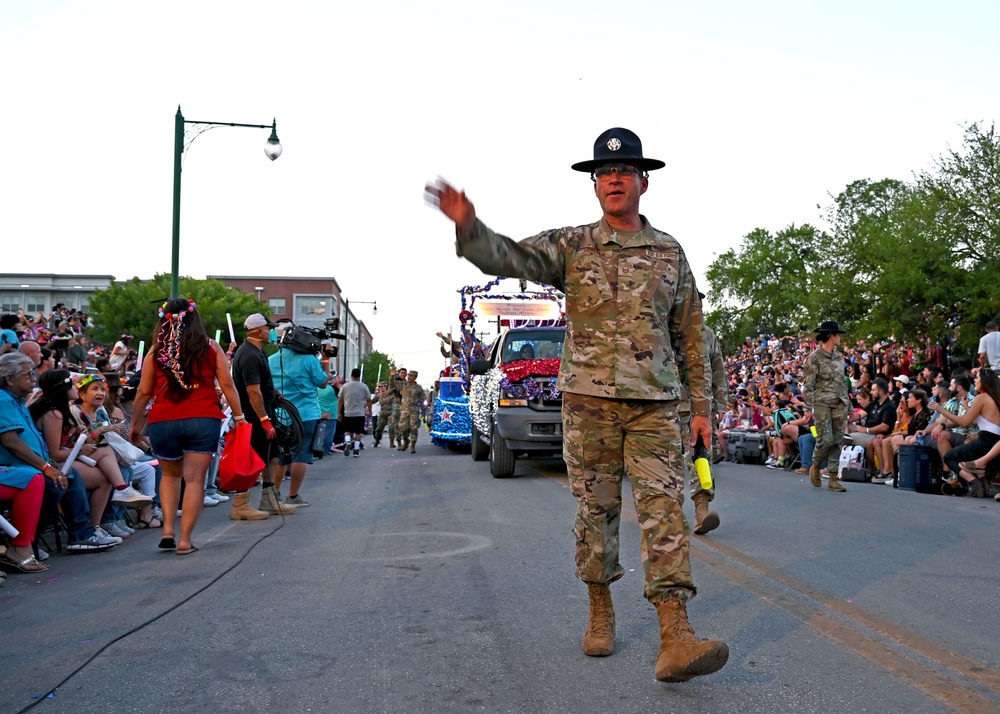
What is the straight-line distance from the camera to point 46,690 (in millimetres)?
4035

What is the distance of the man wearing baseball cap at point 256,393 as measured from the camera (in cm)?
925

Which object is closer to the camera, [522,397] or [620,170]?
[620,170]

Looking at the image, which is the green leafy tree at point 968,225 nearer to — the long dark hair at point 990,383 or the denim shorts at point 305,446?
the long dark hair at point 990,383

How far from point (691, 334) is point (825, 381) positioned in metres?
8.52

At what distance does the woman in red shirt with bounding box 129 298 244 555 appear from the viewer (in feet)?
24.5

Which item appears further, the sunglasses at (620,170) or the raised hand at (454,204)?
the sunglasses at (620,170)

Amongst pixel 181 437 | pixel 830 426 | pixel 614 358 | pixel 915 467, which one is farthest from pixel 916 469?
pixel 614 358

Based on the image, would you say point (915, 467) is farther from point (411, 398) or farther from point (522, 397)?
point (411, 398)

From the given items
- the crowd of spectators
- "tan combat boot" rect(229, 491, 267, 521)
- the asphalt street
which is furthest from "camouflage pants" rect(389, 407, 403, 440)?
the asphalt street

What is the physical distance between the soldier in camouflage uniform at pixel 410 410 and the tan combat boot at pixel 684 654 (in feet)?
62.0

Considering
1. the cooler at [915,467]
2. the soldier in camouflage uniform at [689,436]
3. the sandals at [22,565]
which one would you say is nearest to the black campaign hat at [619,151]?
the soldier in camouflage uniform at [689,436]

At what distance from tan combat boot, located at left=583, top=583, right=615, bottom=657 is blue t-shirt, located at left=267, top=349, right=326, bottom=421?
6.67m

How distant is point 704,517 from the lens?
7.86 meters

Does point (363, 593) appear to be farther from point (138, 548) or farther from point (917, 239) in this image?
point (917, 239)
